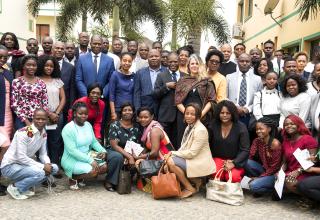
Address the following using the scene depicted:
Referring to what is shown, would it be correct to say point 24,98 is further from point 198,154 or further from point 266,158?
point 266,158

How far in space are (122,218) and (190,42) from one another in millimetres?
9994

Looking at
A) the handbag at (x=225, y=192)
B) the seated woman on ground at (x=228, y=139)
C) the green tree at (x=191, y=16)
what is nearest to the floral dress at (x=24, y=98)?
the seated woman on ground at (x=228, y=139)

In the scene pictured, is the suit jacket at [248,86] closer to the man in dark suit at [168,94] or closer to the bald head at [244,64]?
the bald head at [244,64]

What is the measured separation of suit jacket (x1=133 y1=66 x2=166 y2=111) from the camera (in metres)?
6.53

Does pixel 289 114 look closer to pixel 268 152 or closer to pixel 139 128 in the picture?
pixel 268 152

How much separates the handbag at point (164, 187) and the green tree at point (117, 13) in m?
11.9

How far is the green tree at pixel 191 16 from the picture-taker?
43.5 feet

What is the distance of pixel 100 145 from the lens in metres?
6.15

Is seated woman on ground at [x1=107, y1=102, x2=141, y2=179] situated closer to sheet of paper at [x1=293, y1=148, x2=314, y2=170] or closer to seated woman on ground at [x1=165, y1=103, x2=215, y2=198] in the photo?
seated woman on ground at [x1=165, y1=103, x2=215, y2=198]

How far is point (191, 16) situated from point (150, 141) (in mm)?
8296

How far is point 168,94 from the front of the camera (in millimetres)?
6332

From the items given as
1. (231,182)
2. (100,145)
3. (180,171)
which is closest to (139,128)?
(100,145)

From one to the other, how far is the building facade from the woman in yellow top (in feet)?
23.0

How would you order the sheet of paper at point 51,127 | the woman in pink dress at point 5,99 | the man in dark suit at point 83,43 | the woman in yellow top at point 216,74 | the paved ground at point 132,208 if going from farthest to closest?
the man in dark suit at point 83,43, the woman in yellow top at point 216,74, the sheet of paper at point 51,127, the woman in pink dress at point 5,99, the paved ground at point 132,208
